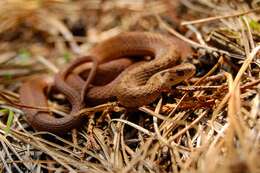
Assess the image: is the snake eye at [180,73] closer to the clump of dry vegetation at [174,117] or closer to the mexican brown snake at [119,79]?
the mexican brown snake at [119,79]

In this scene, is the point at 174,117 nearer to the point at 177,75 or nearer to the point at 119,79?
the point at 177,75

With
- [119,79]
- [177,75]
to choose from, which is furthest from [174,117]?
[119,79]

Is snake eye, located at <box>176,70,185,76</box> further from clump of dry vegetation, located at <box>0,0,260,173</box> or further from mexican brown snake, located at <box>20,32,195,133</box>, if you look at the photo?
clump of dry vegetation, located at <box>0,0,260,173</box>

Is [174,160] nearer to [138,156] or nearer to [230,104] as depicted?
[138,156]

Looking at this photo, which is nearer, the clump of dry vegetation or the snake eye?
the clump of dry vegetation

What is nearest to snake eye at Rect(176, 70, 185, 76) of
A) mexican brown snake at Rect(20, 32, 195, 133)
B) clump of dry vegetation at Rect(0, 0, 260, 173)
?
mexican brown snake at Rect(20, 32, 195, 133)

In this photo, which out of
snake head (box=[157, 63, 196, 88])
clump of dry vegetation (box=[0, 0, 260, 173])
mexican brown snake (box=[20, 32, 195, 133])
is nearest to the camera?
clump of dry vegetation (box=[0, 0, 260, 173])

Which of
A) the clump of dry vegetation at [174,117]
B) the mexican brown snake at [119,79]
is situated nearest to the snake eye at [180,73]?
the mexican brown snake at [119,79]

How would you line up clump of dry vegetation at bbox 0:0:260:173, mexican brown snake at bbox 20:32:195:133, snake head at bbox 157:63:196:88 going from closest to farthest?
clump of dry vegetation at bbox 0:0:260:173 < mexican brown snake at bbox 20:32:195:133 < snake head at bbox 157:63:196:88
